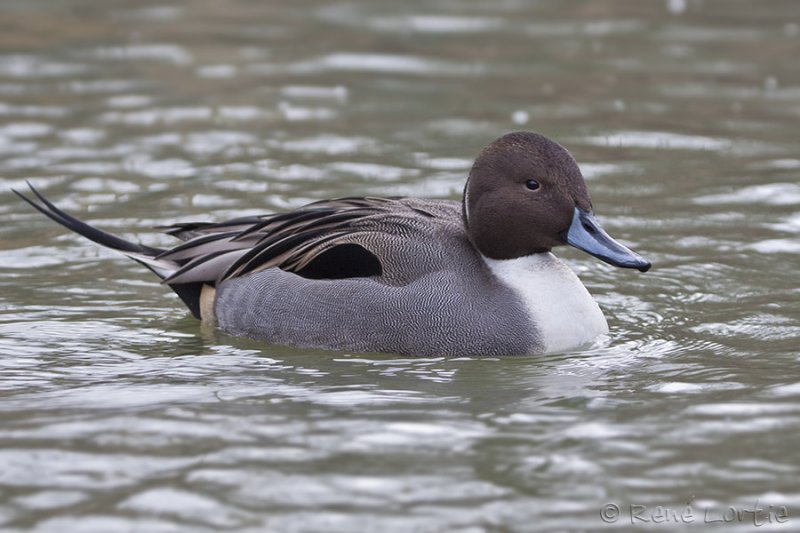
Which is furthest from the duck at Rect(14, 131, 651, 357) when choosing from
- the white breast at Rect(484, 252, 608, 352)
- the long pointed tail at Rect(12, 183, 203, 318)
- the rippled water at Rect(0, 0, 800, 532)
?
the long pointed tail at Rect(12, 183, 203, 318)

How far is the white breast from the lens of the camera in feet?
24.6

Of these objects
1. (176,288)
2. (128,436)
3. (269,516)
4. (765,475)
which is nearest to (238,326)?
(176,288)

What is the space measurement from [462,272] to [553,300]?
1.54ft

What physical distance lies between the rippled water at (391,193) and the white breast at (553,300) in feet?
0.41

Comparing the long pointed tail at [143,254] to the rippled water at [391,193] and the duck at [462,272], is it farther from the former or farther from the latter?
the duck at [462,272]

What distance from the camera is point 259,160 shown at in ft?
36.7

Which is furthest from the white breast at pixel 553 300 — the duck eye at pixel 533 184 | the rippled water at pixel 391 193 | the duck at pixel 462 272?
the duck eye at pixel 533 184

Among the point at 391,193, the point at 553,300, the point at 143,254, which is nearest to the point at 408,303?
the point at 553,300

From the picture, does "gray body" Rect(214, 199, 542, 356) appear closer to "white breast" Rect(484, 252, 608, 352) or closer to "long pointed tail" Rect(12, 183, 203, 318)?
"white breast" Rect(484, 252, 608, 352)

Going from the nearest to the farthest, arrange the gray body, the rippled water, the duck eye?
the rippled water → the gray body → the duck eye

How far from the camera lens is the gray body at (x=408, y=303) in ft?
24.5

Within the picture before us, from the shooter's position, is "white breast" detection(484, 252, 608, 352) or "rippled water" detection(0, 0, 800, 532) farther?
"white breast" detection(484, 252, 608, 352)

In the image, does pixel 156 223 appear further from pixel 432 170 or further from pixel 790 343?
pixel 790 343

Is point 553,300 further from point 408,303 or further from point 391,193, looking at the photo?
point 391,193
